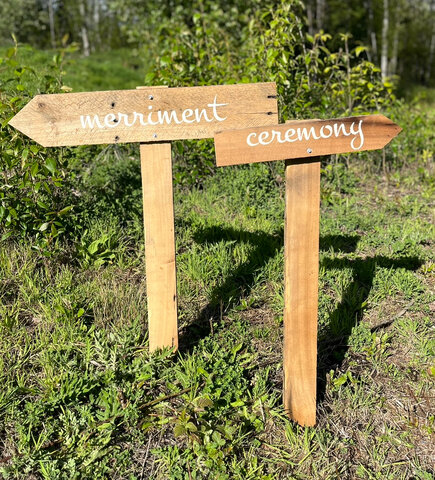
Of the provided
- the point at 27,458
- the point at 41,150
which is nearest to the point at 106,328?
the point at 27,458

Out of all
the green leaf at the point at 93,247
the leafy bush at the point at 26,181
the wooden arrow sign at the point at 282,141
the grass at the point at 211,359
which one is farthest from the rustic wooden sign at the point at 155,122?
the green leaf at the point at 93,247

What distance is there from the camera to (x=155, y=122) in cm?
232

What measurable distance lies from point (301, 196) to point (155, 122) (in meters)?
0.78

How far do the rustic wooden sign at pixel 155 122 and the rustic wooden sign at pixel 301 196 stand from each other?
30cm

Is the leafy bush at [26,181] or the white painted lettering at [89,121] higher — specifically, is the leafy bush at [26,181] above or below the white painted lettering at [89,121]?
below

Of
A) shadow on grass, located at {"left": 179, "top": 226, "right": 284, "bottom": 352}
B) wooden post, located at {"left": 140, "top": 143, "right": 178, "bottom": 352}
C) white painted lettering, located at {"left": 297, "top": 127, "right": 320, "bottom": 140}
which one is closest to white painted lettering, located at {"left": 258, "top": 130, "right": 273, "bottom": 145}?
white painted lettering, located at {"left": 297, "top": 127, "right": 320, "bottom": 140}

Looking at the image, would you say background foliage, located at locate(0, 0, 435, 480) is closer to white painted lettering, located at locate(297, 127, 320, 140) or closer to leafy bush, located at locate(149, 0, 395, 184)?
leafy bush, located at locate(149, 0, 395, 184)

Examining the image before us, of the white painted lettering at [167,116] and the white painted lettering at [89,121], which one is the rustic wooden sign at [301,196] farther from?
the white painted lettering at [89,121]

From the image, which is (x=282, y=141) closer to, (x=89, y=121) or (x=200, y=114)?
(x=200, y=114)

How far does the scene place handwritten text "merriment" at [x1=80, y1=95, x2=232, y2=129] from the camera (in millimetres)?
2283

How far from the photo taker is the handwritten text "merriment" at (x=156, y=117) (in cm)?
228

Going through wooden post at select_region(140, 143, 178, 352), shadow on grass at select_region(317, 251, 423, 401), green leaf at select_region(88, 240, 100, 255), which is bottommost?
shadow on grass at select_region(317, 251, 423, 401)

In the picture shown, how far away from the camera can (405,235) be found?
3988 millimetres

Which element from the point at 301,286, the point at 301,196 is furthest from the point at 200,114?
the point at 301,286
